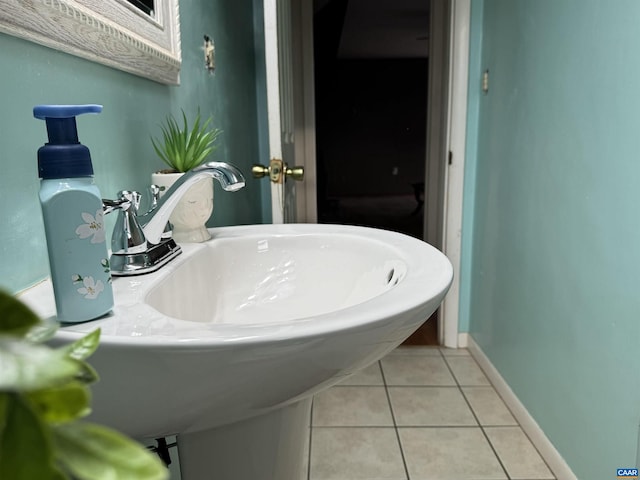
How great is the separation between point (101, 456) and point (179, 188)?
598 millimetres

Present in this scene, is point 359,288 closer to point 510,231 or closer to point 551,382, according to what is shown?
point 551,382

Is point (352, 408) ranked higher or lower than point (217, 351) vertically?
lower

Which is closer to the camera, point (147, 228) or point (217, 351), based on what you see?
point (217, 351)

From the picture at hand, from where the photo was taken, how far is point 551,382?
57.2 inches

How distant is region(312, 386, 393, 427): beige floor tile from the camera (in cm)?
169

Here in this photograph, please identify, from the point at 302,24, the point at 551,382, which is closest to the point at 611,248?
the point at 551,382

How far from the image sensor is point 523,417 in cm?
164

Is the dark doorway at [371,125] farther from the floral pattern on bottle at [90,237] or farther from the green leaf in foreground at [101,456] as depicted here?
the green leaf in foreground at [101,456]

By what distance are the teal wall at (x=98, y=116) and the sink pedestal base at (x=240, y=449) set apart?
0.28m

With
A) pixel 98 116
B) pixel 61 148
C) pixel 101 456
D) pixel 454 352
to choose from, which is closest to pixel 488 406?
pixel 454 352

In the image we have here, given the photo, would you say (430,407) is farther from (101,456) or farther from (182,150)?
(101,456)

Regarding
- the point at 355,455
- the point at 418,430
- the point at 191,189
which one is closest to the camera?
the point at 191,189

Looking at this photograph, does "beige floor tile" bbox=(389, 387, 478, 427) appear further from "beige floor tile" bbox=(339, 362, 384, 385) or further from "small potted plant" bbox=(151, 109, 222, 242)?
"small potted plant" bbox=(151, 109, 222, 242)

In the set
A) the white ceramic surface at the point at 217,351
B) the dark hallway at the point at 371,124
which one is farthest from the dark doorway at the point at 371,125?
the white ceramic surface at the point at 217,351
